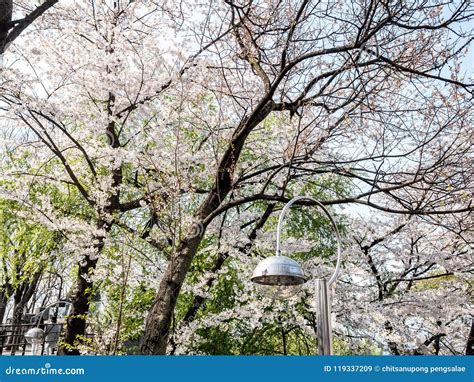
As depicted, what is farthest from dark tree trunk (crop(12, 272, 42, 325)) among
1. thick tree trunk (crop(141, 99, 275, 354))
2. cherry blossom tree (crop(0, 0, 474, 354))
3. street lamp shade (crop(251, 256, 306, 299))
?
street lamp shade (crop(251, 256, 306, 299))

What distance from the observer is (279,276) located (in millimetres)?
3457

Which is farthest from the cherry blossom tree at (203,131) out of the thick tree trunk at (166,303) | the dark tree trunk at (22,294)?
the dark tree trunk at (22,294)

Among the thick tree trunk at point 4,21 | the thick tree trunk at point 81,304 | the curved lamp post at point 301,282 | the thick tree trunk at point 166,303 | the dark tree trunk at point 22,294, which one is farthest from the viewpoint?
the dark tree trunk at point 22,294

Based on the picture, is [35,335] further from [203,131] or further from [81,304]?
[203,131]

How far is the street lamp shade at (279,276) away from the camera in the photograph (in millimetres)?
3346

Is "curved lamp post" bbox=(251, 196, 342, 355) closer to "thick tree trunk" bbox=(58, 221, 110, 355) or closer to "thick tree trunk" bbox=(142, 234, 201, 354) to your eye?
"thick tree trunk" bbox=(142, 234, 201, 354)

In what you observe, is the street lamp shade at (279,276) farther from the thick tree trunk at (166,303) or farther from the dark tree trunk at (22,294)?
the dark tree trunk at (22,294)

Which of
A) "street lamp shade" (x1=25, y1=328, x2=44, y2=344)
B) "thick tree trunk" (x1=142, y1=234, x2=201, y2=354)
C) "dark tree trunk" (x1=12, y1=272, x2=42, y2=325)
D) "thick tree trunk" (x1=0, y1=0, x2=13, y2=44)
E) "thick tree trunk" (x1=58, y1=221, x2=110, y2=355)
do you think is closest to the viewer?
"thick tree trunk" (x1=142, y1=234, x2=201, y2=354)

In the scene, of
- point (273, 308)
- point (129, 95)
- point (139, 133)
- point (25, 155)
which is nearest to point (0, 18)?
point (129, 95)

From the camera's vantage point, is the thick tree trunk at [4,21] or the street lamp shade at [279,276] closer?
the street lamp shade at [279,276]

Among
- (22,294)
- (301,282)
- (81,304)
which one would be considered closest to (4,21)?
(301,282)

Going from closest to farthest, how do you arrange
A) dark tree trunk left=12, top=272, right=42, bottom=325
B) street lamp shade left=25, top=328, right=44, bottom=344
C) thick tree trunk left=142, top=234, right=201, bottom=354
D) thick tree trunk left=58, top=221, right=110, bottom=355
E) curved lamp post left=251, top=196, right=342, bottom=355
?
curved lamp post left=251, top=196, right=342, bottom=355 → thick tree trunk left=142, top=234, right=201, bottom=354 → thick tree trunk left=58, top=221, right=110, bottom=355 → street lamp shade left=25, top=328, right=44, bottom=344 → dark tree trunk left=12, top=272, right=42, bottom=325

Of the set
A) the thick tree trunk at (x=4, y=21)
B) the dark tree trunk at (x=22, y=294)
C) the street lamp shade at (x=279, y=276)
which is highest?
the thick tree trunk at (x=4, y=21)

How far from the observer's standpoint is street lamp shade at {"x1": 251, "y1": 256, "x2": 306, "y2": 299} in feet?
11.0
